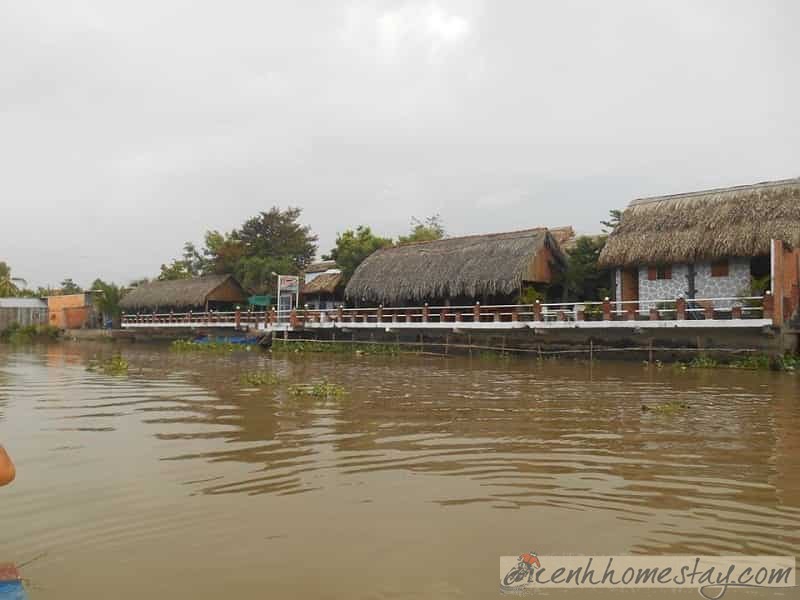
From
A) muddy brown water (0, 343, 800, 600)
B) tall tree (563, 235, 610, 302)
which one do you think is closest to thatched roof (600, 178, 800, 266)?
tall tree (563, 235, 610, 302)

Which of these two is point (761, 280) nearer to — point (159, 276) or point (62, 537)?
point (62, 537)

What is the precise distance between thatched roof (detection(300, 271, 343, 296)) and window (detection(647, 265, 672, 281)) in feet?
52.7

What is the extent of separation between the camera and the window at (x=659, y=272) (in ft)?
69.6

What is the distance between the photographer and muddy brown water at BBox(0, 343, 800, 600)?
13.7ft

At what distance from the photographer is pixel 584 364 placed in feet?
62.9

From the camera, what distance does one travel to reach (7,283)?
5497 cm

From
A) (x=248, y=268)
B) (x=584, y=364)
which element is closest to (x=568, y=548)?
(x=584, y=364)

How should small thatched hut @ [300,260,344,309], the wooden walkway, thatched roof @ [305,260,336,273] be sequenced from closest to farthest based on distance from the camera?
the wooden walkway
small thatched hut @ [300,260,344,309]
thatched roof @ [305,260,336,273]

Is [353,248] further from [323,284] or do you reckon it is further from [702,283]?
[702,283]

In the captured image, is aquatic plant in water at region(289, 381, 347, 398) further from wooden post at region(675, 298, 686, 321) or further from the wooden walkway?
wooden post at region(675, 298, 686, 321)

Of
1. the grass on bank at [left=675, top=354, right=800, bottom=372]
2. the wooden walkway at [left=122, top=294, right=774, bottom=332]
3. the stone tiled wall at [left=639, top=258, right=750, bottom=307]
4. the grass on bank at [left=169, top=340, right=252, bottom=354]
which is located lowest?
the grass on bank at [left=169, top=340, right=252, bottom=354]

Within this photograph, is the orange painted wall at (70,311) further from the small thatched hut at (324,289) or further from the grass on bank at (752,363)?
the grass on bank at (752,363)

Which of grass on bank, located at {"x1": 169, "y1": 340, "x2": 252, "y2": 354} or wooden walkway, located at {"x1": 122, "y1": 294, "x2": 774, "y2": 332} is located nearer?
wooden walkway, located at {"x1": 122, "y1": 294, "x2": 774, "y2": 332}

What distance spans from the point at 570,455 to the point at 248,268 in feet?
112
